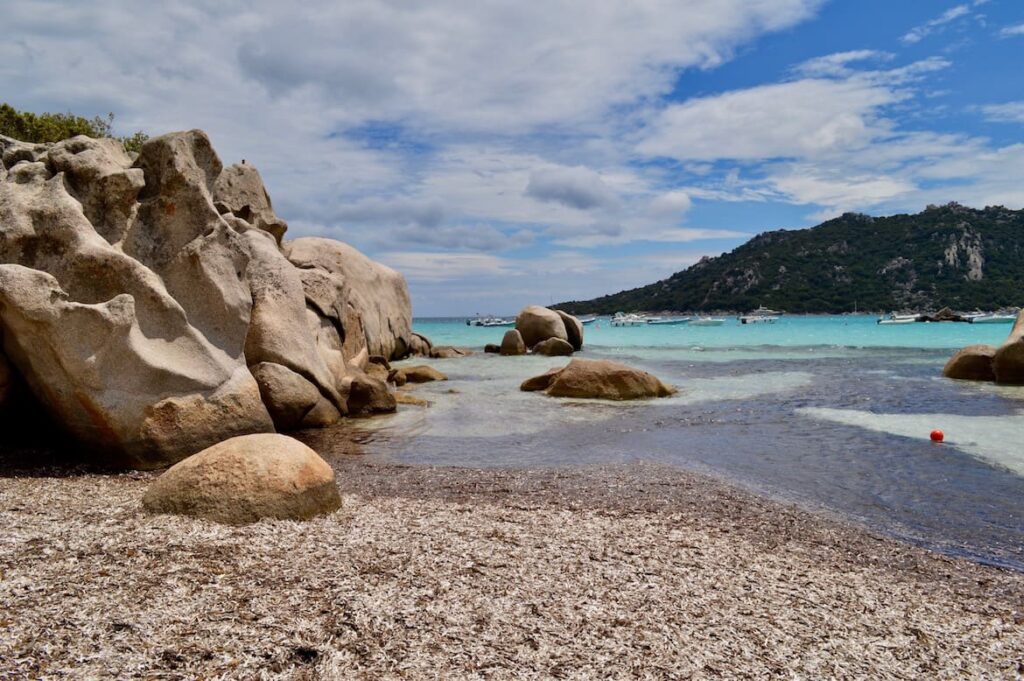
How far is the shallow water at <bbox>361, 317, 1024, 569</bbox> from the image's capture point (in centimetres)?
982

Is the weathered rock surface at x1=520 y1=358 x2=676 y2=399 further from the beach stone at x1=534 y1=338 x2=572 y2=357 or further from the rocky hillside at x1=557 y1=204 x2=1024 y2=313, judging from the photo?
the rocky hillside at x1=557 y1=204 x2=1024 y2=313

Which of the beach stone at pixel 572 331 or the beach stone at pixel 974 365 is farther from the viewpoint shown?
the beach stone at pixel 572 331

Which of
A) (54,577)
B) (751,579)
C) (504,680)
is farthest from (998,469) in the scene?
(54,577)

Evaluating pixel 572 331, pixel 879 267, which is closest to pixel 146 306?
pixel 572 331

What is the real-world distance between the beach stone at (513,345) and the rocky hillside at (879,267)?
8075 cm

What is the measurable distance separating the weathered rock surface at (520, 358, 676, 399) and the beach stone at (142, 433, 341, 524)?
1438cm

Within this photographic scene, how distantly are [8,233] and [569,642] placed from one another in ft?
36.8

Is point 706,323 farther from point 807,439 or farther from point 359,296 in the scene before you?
point 807,439

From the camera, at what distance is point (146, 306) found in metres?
11.5

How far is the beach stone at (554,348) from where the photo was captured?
147ft

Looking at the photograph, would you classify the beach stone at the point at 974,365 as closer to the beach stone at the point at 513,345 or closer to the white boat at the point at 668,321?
the beach stone at the point at 513,345

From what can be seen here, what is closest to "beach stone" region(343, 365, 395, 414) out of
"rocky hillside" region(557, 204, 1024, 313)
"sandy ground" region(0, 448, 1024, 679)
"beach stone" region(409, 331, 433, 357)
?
"sandy ground" region(0, 448, 1024, 679)

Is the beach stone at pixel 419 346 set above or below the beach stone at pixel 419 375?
above

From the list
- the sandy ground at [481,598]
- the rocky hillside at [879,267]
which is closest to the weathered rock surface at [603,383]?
the sandy ground at [481,598]
